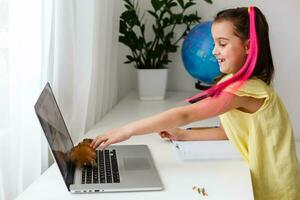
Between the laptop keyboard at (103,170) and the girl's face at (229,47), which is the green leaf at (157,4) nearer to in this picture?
the girl's face at (229,47)

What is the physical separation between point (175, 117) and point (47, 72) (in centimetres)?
41

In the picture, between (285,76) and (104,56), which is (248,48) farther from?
(285,76)

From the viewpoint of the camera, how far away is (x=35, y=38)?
125 centimetres

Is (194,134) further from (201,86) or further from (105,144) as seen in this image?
(201,86)

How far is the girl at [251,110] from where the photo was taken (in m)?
1.25

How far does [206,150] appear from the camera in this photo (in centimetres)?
→ 136

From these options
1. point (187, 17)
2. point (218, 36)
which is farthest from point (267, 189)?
point (187, 17)

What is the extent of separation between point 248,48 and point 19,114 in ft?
2.11

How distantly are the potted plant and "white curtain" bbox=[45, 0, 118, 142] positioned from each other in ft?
0.54

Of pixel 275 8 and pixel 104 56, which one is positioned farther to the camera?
pixel 275 8

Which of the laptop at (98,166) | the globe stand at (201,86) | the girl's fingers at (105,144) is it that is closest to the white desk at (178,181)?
the laptop at (98,166)

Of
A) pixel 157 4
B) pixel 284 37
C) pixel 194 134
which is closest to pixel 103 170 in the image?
pixel 194 134

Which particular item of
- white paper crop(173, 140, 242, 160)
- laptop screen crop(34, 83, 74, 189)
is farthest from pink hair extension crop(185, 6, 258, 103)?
laptop screen crop(34, 83, 74, 189)

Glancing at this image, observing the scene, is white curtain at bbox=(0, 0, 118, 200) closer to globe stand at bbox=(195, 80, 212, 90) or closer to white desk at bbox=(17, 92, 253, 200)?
white desk at bbox=(17, 92, 253, 200)
